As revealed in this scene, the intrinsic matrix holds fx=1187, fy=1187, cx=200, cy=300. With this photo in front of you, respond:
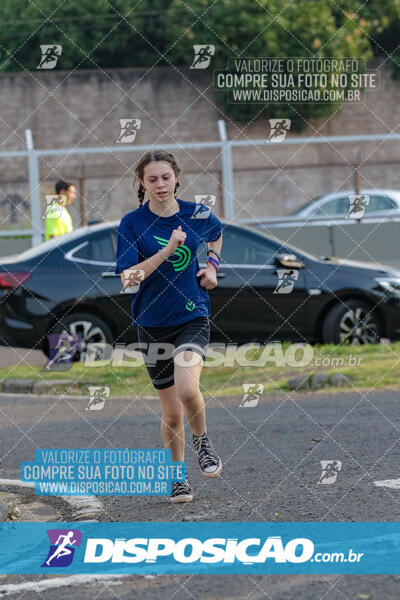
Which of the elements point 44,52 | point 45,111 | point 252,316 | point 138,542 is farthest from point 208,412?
point 45,111

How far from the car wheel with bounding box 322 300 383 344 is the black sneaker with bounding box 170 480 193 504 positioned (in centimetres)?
654

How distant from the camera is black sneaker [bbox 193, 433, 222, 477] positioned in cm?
655

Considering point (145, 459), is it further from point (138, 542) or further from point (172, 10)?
point (172, 10)

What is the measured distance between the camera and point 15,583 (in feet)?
16.6

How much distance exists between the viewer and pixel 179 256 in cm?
634

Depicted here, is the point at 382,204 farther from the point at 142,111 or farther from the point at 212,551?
the point at 142,111

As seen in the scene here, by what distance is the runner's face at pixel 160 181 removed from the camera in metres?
6.34

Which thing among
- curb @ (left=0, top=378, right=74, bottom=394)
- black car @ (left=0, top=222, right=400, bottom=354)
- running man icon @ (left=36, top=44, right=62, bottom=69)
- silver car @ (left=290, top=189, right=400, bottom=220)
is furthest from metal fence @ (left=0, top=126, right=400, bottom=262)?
curb @ (left=0, top=378, right=74, bottom=394)

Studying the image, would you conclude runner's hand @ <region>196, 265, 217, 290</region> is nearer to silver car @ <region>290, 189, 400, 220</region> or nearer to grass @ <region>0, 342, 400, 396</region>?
grass @ <region>0, 342, 400, 396</region>

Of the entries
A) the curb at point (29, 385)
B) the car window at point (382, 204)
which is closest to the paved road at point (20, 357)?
the curb at point (29, 385)

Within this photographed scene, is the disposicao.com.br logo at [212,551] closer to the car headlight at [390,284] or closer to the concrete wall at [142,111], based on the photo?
the car headlight at [390,284]

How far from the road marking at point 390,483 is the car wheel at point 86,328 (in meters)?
6.19

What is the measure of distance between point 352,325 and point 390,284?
64 cm

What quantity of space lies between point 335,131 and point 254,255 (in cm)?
2754
